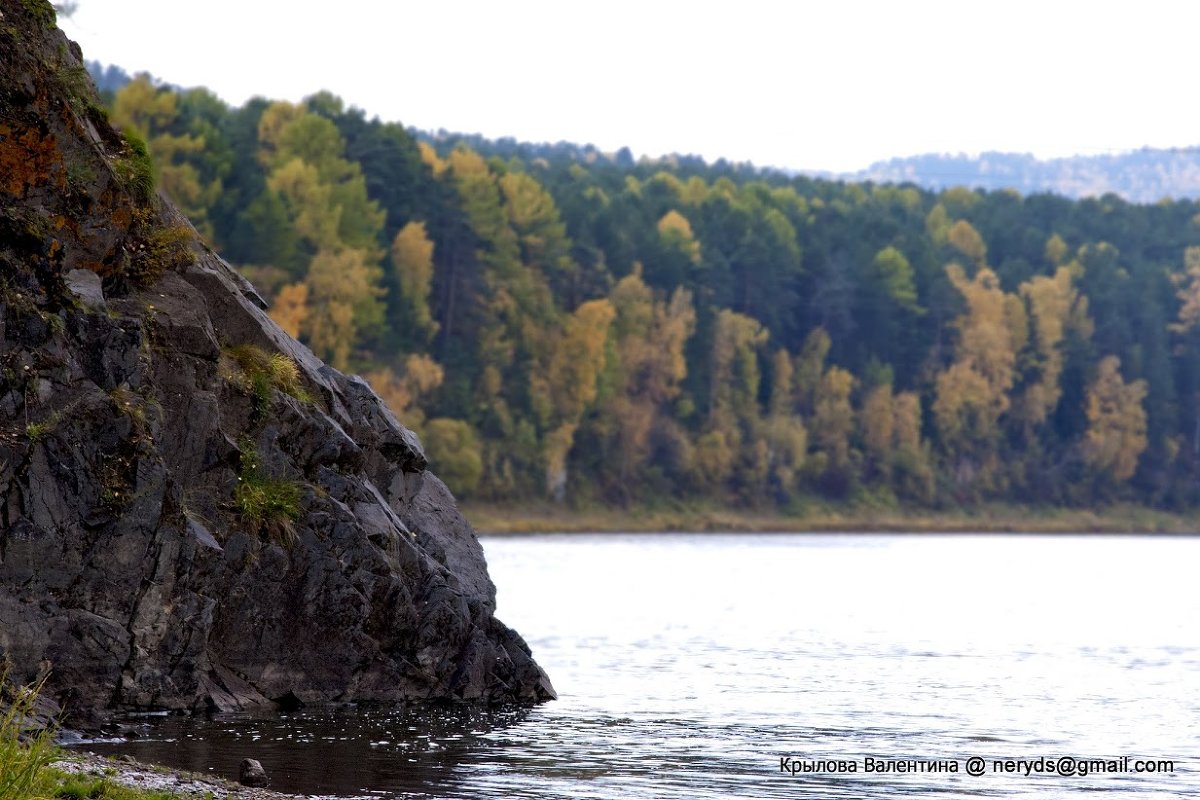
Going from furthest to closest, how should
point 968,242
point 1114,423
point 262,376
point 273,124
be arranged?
1. point 968,242
2. point 1114,423
3. point 273,124
4. point 262,376

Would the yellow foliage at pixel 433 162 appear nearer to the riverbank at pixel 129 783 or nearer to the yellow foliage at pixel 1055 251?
the yellow foliage at pixel 1055 251

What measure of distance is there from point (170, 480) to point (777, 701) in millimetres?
13573

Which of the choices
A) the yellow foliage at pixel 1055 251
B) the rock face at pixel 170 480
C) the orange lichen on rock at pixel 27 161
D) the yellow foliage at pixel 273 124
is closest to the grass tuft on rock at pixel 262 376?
the rock face at pixel 170 480

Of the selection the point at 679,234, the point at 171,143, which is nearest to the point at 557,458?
the point at 679,234

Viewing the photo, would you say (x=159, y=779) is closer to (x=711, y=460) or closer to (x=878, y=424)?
(x=711, y=460)

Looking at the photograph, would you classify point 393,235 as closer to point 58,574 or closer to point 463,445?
point 463,445

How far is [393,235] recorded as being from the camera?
124 metres

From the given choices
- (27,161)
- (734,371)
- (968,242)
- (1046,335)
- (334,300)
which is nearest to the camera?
(27,161)

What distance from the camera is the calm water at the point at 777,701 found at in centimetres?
2477

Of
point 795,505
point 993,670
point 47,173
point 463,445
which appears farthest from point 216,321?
point 795,505

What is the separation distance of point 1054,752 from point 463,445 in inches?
3344

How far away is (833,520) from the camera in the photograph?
140875mm

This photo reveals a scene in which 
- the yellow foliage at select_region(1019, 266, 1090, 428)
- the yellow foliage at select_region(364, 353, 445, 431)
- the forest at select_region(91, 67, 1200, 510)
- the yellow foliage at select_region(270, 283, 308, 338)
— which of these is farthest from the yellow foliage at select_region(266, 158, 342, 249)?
the yellow foliage at select_region(1019, 266, 1090, 428)

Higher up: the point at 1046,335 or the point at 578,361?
the point at 1046,335
